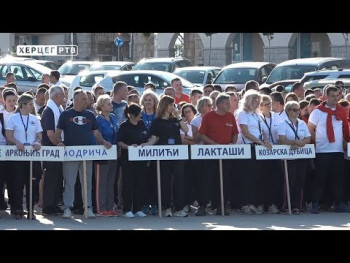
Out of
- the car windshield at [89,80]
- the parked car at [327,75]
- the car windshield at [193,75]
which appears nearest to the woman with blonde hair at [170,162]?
the parked car at [327,75]

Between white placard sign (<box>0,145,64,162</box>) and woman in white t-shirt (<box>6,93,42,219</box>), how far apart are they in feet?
0.25

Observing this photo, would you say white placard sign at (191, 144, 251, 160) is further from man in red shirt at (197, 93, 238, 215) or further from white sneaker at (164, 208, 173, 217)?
white sneaker at (164, 208, 173, 217)

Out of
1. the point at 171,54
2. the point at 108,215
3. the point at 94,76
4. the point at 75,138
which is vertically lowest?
the point at 108,215

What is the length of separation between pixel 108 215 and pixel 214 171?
5.55 ft

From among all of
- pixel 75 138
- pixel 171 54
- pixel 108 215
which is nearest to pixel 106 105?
pixel 75 138

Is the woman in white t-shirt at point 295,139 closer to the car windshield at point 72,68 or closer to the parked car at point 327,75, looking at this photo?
the parked car at point 327,75

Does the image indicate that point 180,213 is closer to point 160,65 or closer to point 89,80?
point 89,80

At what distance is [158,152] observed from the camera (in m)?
13.7

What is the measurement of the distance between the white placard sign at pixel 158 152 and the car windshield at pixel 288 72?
552 inches

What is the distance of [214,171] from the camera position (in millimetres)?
14094

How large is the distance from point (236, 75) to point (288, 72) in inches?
84.0

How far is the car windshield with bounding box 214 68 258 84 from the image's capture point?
28953 mm

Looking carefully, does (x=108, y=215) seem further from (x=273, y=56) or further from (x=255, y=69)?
(x=273, y=56)

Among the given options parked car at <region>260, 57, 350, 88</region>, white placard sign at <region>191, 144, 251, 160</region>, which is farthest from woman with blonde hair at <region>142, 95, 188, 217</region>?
Answer: parked car at <region>260, 57, 350, 88</region>
